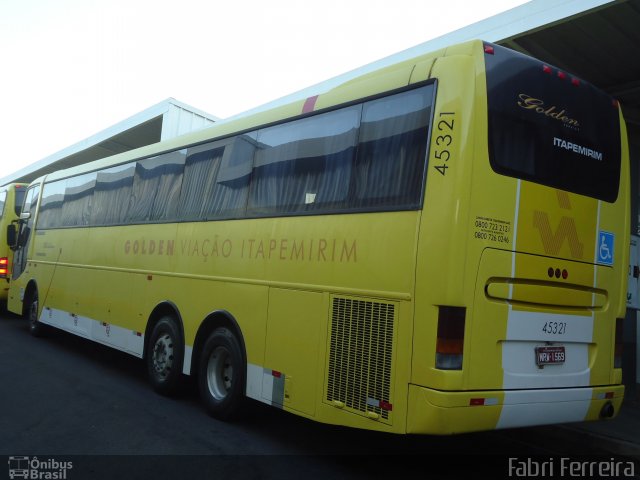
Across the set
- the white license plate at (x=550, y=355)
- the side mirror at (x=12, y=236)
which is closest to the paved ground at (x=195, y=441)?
the white license plate at (x=550, y=355)

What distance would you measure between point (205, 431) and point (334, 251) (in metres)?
2.40

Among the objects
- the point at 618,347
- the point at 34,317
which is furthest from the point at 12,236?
the point at 618,347

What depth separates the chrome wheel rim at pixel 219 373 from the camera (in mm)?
6312

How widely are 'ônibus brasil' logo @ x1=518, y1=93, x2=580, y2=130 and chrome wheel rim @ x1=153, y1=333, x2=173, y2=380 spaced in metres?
4.97

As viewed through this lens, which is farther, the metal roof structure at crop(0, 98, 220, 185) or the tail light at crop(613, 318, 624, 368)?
the metal roof structure at crop(0, 98, 220, 185)

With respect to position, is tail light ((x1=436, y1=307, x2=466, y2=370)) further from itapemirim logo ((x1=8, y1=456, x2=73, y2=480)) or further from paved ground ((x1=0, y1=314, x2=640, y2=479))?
itapemirim logo ((x1=8, y1=456, x2=73, y2=480))

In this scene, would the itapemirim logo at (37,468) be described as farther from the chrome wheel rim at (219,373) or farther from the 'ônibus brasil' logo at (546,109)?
the 'ônibus brasil' logo at (546,109)

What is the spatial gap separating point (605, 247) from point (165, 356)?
5.20 m

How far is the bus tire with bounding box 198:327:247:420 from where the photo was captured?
19.5 ft

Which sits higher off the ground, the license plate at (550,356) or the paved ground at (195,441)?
the license plate at (550,356)

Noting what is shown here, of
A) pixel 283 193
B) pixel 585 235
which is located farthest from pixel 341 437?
pixel 585 235

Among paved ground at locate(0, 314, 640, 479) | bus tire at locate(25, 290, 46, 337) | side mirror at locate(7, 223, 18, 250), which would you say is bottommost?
paved ground at locate(0, 314, 640, 479)

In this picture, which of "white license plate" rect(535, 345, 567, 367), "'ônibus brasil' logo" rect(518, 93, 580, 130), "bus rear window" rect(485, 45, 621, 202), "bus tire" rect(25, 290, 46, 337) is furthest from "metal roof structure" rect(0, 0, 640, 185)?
"bus tire" rect(25, 290, 46, 337)

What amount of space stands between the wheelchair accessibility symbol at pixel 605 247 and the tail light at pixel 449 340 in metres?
1.82
